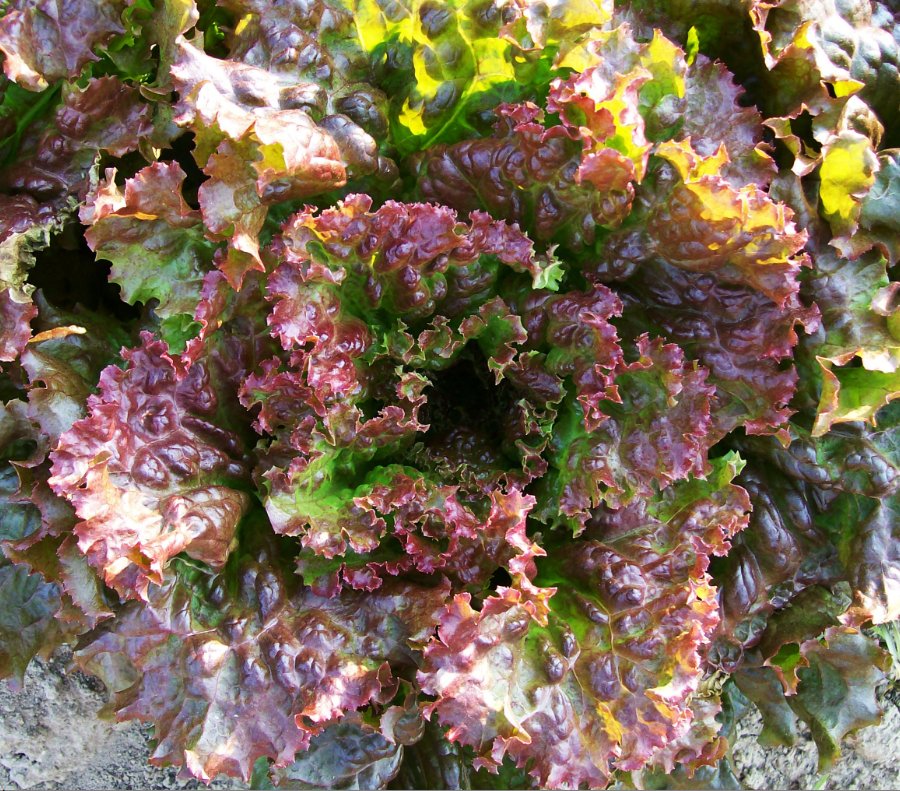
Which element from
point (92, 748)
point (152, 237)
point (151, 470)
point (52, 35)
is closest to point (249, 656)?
point (151, 470)

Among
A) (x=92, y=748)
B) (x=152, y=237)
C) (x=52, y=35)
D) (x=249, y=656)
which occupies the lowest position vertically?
(x=92, y=748)

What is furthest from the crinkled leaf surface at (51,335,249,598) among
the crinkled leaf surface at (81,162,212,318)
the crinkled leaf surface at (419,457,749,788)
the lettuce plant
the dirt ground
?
the dirt ground

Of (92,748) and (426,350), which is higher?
(426,350)

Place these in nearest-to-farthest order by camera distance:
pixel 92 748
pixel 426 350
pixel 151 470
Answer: pixel 151 470 < pixel 426 350 < pixel 92 748

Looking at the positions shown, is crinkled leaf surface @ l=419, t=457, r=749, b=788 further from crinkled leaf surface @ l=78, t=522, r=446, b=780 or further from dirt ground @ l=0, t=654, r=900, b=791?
dirt ground @ l=0, t=654, r=900, b=791

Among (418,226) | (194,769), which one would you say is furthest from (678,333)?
(194,769)

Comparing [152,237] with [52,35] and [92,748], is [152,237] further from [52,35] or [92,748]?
[92,748]

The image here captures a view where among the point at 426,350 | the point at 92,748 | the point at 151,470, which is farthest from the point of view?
the point at 92,748

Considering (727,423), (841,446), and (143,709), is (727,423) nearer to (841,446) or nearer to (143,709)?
(841,446)
